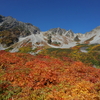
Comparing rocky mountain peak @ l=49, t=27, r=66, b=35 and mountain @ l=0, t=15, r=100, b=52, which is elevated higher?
rocky mountain peak @ l=49, t=27, r=66, b=35

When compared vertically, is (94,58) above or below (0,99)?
above

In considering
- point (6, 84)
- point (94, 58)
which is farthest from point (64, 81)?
point (94, 58)

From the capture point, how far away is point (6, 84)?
8.02 m

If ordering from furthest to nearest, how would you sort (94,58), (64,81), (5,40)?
(5,40) → (94,58) → (64,81)

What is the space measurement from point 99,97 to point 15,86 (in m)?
6.79

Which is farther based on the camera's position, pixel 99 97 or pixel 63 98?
pixel 63 98

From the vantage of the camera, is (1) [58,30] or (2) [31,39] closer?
(2) [31,39]

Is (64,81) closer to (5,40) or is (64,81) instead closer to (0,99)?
(0,99)

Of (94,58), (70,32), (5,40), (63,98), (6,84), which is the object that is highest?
(70,32)

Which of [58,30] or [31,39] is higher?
[58,30]

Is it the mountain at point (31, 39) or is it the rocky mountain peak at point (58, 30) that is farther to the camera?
the rocky mountain peak at point (58, 30)

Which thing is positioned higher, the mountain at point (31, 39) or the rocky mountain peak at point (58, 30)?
the rocky mountain peak at point (58, 30)

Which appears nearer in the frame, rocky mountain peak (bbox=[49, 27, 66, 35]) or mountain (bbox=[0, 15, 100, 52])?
mountain (bbox=[0, 15, 100, 52])

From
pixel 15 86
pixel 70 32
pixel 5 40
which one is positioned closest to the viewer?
pixel 15 86
